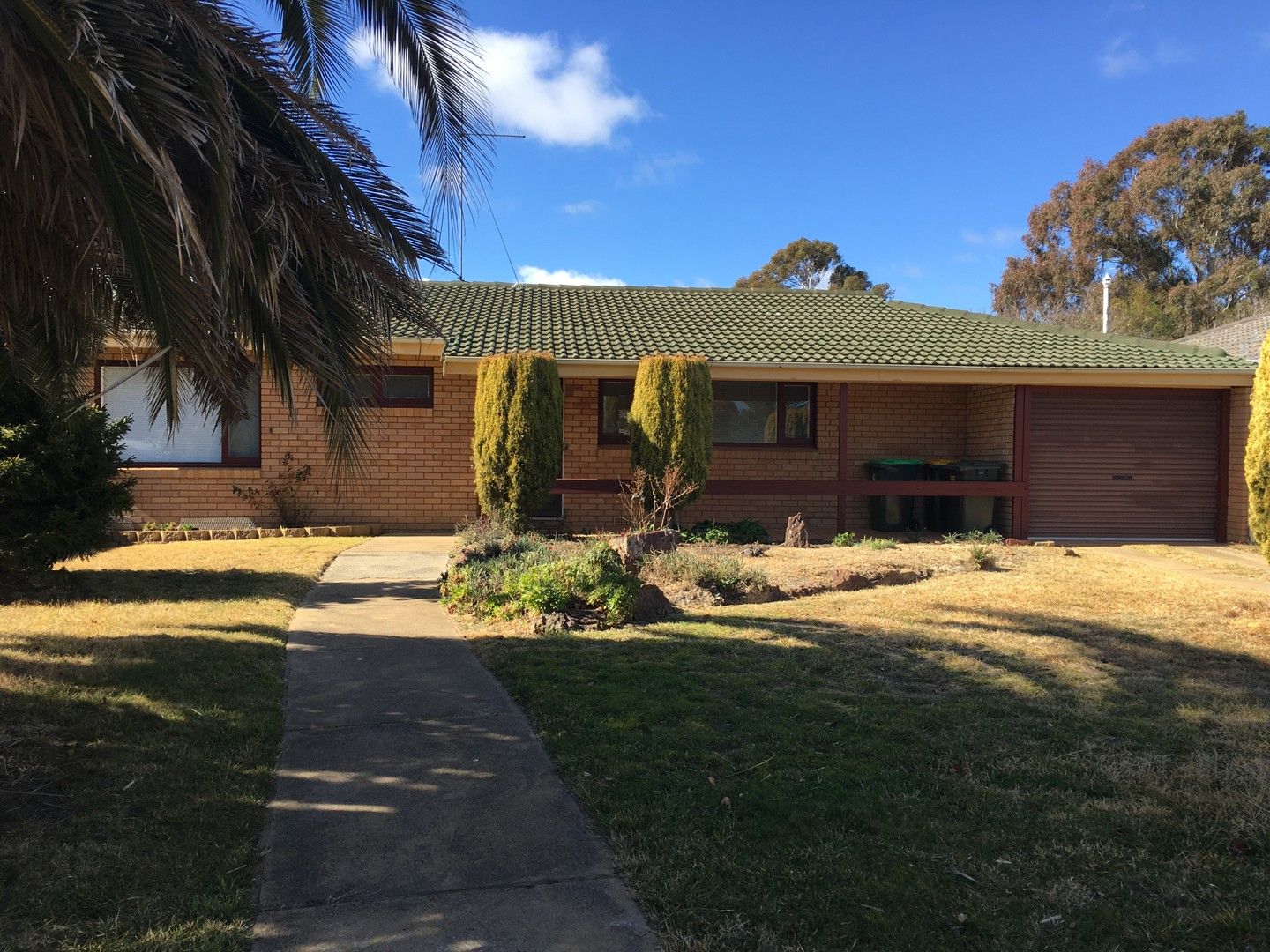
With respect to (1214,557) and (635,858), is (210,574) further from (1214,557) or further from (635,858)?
(1214,557)

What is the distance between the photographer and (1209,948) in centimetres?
285

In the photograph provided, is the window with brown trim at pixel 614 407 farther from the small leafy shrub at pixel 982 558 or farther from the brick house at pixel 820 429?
the small leafy shrub at pixel 982 558

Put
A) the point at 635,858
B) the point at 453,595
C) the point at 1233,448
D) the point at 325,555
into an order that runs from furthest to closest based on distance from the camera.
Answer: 1. the point at 1233,448
2. the point at 325,555
3. the point at 453,595
4. the point at 635,858

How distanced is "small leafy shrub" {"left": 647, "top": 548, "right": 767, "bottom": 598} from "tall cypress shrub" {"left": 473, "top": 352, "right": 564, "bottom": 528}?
2.91 m

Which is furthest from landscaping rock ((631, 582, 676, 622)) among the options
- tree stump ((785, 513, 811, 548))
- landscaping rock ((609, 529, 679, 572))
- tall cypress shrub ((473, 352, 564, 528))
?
tree stump ((785, 513, 811, 548))

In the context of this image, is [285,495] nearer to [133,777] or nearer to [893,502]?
[893,502]

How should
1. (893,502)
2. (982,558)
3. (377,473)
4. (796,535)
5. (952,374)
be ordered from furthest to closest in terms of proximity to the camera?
(893,502), (377,473), (952,374), (796,535), (982,558)

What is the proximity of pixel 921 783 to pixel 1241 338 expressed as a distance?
57.5 feet

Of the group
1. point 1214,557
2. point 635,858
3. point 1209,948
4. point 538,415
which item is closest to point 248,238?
point 635,858

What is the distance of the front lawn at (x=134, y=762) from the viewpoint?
3074 mm

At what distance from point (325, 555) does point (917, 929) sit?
32.4 ft

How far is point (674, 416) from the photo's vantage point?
12.6m

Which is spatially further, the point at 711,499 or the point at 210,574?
the point at 711,499

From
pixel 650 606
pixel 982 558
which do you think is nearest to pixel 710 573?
pixel 650 606
